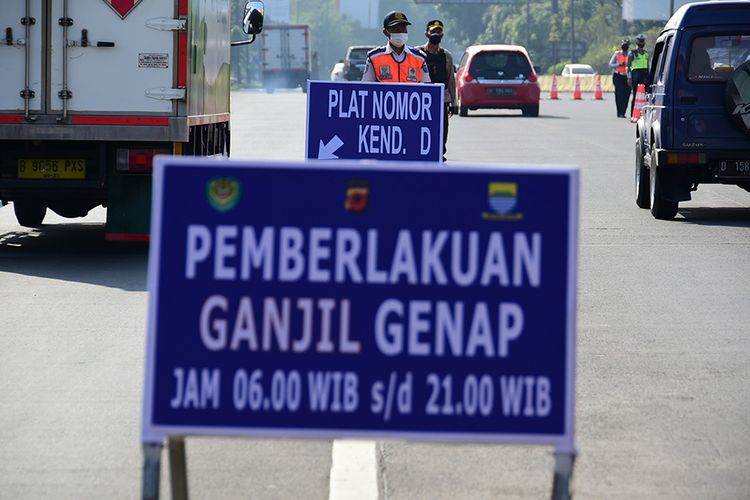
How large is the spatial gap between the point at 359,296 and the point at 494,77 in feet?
119

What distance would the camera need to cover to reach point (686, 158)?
15.2 metres

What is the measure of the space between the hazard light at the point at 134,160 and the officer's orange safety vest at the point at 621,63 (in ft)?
85.5

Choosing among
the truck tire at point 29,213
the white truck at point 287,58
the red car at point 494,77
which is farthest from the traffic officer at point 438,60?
the white truck at point 287,58

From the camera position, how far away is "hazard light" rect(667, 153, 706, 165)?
15.2m

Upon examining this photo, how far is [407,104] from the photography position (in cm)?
1294

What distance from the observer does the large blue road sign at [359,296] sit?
4469mm

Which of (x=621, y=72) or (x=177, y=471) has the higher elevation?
(x=621, y=72)

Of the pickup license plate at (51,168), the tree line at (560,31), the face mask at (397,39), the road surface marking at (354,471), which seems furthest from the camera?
the tree line at (560,31)

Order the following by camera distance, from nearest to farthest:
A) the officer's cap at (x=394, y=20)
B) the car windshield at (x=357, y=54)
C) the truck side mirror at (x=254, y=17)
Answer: the officer's cap at (x=394, y=20), the truck side mirror at (x=254, y=17), the car windshield at (x=357, y=54)

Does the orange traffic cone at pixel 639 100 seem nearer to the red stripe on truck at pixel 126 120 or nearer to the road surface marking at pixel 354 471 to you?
the red stripe on truck at pixel 126 120

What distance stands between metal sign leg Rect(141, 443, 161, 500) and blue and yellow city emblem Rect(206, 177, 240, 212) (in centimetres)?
66

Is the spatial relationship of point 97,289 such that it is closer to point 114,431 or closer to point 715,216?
point 114,431

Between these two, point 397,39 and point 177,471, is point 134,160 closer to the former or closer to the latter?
point 397,39

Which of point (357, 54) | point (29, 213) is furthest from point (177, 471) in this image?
point (357, 54)
